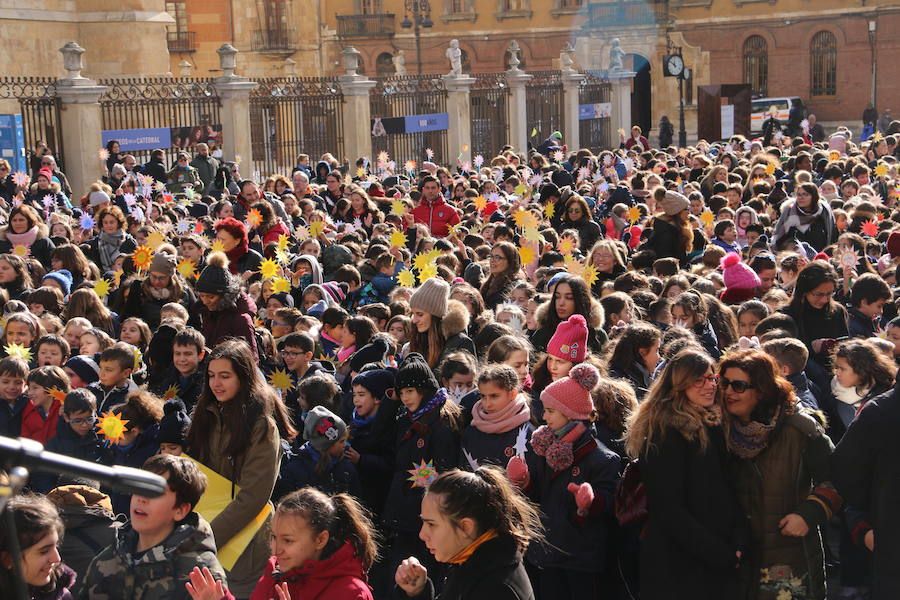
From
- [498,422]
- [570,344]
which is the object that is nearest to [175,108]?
[570,344]

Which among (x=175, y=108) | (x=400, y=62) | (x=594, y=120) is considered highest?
(x=400, y=62)

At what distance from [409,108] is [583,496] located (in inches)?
963

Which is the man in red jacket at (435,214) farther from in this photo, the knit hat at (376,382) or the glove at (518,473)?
the glove at (518,473)

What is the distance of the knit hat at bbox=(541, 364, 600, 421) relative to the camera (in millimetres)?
5473

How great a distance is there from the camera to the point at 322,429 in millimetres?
5906

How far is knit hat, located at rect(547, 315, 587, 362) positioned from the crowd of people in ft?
0.06

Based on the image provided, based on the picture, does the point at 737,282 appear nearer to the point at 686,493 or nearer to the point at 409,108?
the point at 686,493

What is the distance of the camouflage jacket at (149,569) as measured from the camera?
444cm

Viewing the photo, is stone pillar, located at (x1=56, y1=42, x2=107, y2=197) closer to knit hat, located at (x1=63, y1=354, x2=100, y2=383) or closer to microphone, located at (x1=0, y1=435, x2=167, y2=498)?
knit hat, located at (x1=63, y1=354, x2=100, y2=383)

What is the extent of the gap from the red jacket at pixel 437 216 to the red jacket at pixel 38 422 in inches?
294

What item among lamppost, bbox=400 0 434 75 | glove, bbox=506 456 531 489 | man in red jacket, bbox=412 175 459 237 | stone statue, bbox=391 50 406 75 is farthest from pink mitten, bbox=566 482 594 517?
lamppost, bbox=400 0 434 75

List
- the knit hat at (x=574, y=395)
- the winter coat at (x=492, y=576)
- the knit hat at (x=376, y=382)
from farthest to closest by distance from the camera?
the knit hat at (x=376, y=382) < the knit hat at (x=574, y=395) < the winter coat at (x=492, y=576)

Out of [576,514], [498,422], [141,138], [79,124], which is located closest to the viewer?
[576,514]

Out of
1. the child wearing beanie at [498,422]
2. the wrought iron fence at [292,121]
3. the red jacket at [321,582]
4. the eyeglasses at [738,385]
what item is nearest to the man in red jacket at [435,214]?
the child wearing beanie at [498,422]
